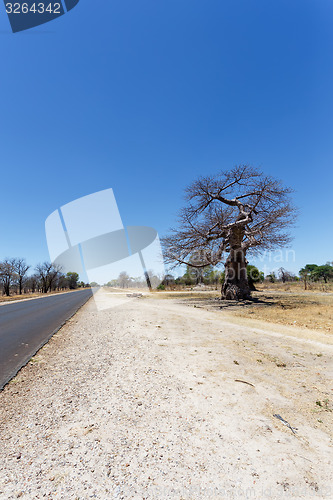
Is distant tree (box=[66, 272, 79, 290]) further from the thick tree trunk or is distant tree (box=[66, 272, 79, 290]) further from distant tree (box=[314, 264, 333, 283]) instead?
the thick tree trunk

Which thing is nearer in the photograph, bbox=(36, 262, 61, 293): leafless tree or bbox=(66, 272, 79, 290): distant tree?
bbox=(36, 262, 61, 293): leafless tree

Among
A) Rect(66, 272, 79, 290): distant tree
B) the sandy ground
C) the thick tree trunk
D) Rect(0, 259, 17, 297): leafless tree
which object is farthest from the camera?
Rect(66, 272, 79, 290): distant tree

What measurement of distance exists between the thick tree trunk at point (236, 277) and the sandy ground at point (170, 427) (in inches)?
443

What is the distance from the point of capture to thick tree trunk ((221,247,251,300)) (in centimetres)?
1584

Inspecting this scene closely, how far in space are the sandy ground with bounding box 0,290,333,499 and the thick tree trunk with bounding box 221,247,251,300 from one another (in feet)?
36.9

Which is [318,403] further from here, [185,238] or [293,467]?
[185,238]

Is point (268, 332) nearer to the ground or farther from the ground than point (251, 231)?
nearer to the ground

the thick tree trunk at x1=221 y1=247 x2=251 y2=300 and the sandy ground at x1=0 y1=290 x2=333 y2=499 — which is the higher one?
the thick tree trunk at x1=221 y1=247 x2=251 y2=300

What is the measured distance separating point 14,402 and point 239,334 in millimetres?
5528

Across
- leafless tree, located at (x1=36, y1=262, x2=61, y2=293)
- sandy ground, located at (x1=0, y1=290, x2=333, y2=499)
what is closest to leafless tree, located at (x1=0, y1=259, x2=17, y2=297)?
leafless tree, located at (x1=36, y1=262, x2=61, y2=293)

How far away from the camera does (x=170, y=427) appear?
7.77ft

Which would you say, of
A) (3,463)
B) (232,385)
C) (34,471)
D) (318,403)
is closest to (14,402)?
(3,463)

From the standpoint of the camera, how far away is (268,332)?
6777 mm

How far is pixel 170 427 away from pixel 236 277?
48.1 ft
